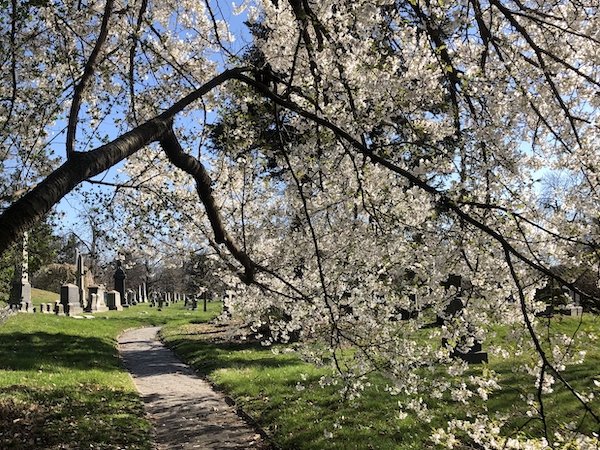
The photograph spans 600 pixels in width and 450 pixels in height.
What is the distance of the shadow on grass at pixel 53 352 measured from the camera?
11.0m

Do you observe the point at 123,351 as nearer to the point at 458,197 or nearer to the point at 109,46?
the point at 109,46

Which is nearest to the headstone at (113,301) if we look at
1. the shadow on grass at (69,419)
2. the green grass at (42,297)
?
the green grass at (42,297)

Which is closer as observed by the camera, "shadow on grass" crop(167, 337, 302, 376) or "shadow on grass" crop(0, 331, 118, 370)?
"shadow on grass" crop(0, 331, 118, 370)

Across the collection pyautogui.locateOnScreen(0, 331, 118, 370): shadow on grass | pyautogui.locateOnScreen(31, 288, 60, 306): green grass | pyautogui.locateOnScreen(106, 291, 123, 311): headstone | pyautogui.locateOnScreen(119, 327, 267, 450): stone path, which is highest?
pyautogui.locateOnScreen(31, 288, 60, 306): green grass

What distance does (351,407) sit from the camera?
7848 millimetres

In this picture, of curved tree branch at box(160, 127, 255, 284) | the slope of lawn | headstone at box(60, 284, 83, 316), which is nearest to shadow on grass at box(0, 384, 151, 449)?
the slope of lawn

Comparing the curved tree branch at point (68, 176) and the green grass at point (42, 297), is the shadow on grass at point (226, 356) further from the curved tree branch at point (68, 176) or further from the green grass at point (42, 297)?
the green grass at point (42, 297)

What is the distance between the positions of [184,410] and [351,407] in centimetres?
297

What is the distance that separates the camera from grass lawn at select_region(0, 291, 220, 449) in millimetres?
6672

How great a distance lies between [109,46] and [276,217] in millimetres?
5236

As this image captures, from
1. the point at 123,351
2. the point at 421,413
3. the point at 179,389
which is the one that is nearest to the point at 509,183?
the point at 421,413

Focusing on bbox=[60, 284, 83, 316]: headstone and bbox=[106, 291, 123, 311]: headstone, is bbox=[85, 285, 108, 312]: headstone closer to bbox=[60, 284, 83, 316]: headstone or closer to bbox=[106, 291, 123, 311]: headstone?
bbox=[106, 291, 123, 311]: headstone

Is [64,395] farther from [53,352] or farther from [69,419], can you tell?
[53,352]

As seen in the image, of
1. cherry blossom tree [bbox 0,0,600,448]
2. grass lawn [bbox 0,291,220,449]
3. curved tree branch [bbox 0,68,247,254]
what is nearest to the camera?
curved tree branch [bbox 0,68,247,254]
